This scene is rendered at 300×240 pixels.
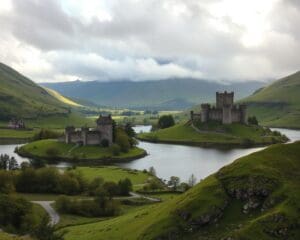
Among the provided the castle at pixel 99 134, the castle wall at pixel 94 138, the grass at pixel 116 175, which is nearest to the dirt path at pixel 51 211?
the grass at pixel 116 175

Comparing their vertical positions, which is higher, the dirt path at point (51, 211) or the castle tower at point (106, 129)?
the castle tower at point (106, 129)

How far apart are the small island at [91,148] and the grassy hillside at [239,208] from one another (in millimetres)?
116888

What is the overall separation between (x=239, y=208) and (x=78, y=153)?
434 feet

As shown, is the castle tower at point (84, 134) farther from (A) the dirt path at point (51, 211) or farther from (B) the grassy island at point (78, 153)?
(A) the dirt path at point (51, 211)

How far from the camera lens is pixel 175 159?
183m

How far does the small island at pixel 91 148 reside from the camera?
18362 cm

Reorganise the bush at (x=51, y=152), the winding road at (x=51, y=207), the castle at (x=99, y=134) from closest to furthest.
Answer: the winding road at (x=51, y=207) → the bush at (x=51, y=152) → the castle at (x=99, y=134)

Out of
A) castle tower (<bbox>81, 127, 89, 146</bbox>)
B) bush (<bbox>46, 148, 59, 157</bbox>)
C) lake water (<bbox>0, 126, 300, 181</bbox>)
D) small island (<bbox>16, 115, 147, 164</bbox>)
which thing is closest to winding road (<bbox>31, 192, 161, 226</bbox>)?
Result: lake water (<bbox>0, 126, 300, 181</bbox>)

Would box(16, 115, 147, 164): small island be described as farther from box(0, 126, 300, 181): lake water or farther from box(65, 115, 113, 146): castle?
box(0, 126, 300, 181): lake water

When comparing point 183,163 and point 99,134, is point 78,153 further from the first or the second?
point 183,163

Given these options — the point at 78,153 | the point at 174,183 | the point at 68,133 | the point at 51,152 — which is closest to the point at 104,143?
the point at 78,153

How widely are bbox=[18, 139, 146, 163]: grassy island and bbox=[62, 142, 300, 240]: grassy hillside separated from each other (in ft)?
375

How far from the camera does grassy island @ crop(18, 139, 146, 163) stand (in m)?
181

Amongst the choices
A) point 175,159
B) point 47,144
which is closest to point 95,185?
point 175,159
